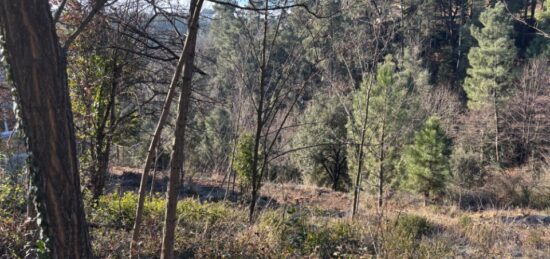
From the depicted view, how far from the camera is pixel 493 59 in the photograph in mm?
25500

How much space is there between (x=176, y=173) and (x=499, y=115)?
25.6 m

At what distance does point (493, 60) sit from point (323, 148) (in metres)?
12.1

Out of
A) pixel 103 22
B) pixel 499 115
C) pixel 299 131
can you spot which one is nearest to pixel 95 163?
pixel 103 22

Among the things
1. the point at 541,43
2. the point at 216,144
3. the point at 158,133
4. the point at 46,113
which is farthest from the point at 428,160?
the point at 46,113

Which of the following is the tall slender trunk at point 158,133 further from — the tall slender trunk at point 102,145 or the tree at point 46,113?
the tall slender trunk at point 102,145

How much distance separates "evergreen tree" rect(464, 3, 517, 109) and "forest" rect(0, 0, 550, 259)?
2.32 meters

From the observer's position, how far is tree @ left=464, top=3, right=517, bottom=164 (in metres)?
25.0

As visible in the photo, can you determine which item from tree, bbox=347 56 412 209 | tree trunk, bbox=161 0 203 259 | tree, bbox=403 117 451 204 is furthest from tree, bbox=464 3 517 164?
tree trunk, bbox=161 0 203 259

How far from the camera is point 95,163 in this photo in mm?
7184

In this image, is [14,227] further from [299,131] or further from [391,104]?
[299,131]

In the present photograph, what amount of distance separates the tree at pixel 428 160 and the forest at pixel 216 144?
0.06m

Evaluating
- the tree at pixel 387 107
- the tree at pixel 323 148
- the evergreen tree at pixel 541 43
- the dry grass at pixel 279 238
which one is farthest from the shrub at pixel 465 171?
the dry grass at pixel 279 238

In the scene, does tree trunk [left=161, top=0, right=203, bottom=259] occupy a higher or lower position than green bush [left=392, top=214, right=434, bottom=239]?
higher

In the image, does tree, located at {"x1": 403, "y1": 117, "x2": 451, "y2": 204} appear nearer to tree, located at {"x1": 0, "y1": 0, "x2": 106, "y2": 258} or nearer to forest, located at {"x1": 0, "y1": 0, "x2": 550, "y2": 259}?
forest, located at {"x1": 0, "y1": 0, "x2": 550, "y2": 259}
